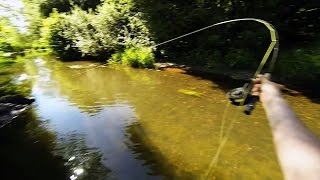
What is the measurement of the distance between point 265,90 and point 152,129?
280 inches

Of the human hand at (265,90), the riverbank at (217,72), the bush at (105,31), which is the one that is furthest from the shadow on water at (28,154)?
the bush at (105,31)

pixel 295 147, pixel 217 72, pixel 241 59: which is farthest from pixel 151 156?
pixel 241 59

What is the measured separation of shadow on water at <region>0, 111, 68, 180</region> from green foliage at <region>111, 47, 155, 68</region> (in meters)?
8.40

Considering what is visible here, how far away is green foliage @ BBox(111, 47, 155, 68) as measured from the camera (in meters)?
17.6

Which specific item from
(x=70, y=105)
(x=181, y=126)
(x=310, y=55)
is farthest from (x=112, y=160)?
(x=310, y=55)

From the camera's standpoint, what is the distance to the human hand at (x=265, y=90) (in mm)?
1665

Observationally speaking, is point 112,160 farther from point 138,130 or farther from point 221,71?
point 221,71

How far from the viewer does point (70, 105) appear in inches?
454

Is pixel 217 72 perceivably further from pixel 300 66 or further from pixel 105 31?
pixel 105 31

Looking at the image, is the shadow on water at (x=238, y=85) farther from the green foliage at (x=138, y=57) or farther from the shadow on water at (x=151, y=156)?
the shadow on water at (x=151, y=156)

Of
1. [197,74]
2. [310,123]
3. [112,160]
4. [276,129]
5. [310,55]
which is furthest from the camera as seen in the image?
[197,74]

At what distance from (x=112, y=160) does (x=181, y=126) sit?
234cm

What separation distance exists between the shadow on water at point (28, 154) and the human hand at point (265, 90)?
205 inches

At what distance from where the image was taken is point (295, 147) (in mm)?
1042
